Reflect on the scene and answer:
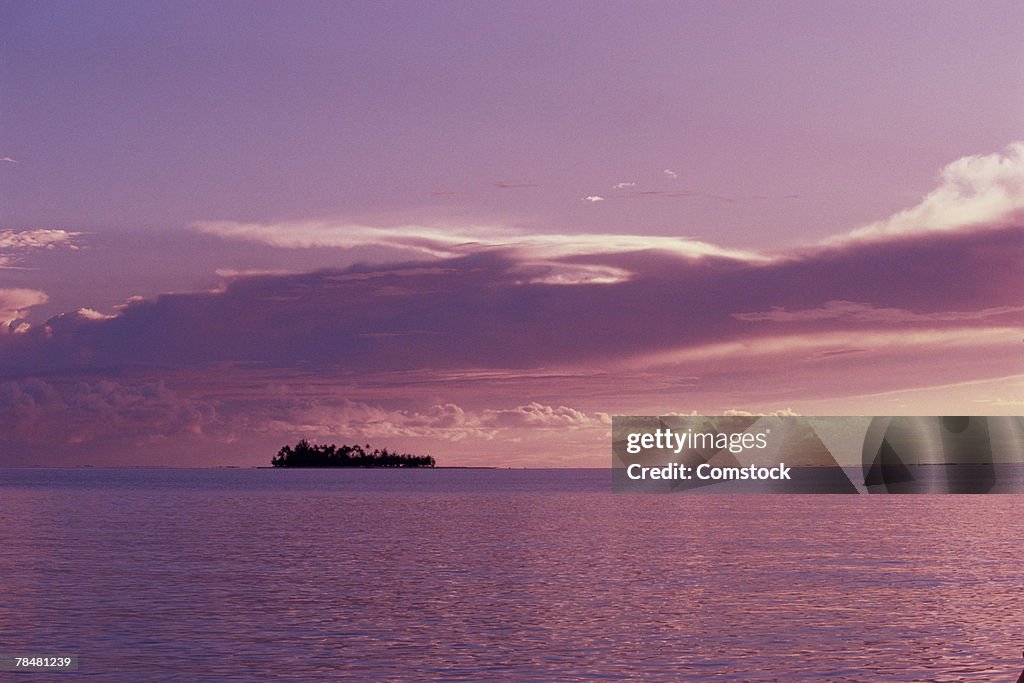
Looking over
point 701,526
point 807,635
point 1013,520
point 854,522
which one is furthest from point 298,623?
point 1013,520

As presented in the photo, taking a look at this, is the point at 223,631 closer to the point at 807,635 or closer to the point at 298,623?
the point at 298,623

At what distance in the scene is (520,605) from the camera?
5431 cm

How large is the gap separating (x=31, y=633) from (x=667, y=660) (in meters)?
23.9

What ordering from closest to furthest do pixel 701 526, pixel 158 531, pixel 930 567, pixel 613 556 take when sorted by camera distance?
1. pixel 930 567
2. pixel 613 556
3. pixel 158 531
4. pixel 701 526

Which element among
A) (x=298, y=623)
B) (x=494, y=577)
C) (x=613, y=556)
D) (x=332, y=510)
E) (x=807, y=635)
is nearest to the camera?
(x=807, y=635)

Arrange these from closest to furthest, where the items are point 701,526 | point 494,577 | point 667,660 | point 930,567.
Answer: point 667,660 → point 494,577 → point 930,567 → point 701,526

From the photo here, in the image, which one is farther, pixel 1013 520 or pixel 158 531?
pixel 1013 520

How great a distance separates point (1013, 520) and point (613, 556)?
242 ft

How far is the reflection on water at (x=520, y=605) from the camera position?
131 ft

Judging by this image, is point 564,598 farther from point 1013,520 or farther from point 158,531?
point 1013,520

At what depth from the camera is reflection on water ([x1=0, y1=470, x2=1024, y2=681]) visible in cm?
3997

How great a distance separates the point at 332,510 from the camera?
168625 millimetres

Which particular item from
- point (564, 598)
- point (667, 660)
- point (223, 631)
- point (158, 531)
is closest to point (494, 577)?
point (564, 598)

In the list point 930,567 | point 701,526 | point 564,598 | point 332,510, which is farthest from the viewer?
point 332,510
